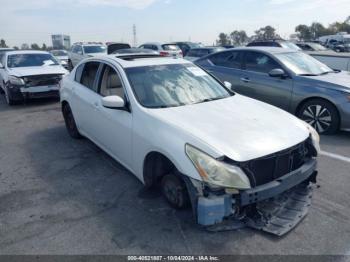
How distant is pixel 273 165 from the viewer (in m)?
2.86

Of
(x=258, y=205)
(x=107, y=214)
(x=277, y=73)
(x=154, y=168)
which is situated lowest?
(x=107, y=214)

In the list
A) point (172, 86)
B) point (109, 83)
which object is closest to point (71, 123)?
point (109, 83)

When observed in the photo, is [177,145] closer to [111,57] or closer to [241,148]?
[241,148]

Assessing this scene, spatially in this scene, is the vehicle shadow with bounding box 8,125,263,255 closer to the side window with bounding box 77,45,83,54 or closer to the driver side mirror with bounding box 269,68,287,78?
the driver side mirror with bounding box 269,68,287,78

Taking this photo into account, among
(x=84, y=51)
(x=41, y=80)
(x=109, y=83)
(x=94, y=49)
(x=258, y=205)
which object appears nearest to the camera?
(x=258, y=205)

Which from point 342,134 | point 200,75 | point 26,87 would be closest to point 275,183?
point 200,75

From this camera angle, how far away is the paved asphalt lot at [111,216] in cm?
278

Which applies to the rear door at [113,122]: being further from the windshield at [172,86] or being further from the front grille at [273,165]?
the front grille at [273,165]

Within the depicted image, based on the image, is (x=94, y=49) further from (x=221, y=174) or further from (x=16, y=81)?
(x=221, y=174)

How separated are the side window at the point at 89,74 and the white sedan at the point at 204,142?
0.30 feet

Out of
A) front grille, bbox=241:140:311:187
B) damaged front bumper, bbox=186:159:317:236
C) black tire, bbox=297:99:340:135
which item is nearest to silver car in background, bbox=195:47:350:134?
black tire, bbox=297:99:340:135

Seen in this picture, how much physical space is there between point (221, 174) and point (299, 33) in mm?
73056

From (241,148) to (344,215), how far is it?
4.74 ft

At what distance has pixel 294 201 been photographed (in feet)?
10.6
